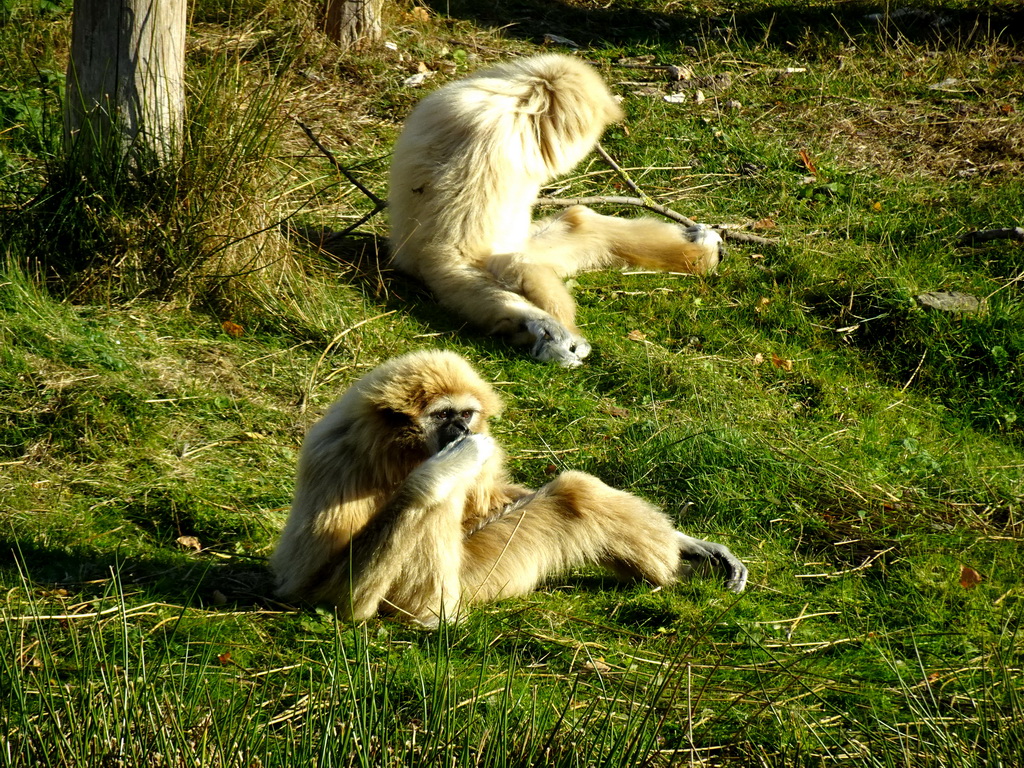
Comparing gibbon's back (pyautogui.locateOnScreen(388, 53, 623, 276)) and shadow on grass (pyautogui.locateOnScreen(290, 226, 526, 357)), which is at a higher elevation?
gibbon's back (pyautogui.locateOnScreen(388, 53, 623, 276))

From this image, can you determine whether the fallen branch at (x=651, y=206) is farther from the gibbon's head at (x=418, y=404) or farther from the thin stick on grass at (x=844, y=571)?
the gibbon's head at (x=418, y=404)

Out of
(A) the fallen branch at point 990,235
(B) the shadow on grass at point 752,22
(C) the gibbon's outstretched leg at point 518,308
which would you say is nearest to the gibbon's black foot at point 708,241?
(C) the gibbon's outstretched leg at point 518,308

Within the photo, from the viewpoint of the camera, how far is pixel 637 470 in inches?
231

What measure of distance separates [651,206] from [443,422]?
514cm

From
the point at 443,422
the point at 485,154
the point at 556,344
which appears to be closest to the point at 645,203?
the point at 485,154

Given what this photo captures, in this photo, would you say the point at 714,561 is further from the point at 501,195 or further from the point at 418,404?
the point at 501,195

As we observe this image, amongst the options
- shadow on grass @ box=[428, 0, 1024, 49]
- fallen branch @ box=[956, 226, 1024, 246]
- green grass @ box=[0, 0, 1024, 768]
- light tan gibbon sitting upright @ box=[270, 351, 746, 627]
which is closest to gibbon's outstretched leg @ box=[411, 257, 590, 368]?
green grass @ box=[0, 0, 1024, 768]

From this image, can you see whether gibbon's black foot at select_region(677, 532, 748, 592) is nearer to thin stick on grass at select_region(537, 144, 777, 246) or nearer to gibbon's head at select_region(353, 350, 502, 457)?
gibbon's head at select_region(353, 350, 502, 457)

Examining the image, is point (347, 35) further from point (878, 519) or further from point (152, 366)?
point (878, 519)

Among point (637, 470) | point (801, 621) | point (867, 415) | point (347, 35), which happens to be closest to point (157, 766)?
point (801, 621)

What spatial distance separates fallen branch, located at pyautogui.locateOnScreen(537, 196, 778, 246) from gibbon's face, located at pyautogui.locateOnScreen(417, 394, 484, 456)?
470 cm

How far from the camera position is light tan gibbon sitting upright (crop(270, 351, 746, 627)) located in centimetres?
427

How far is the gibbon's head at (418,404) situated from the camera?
445cm

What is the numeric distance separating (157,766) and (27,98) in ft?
22.7
